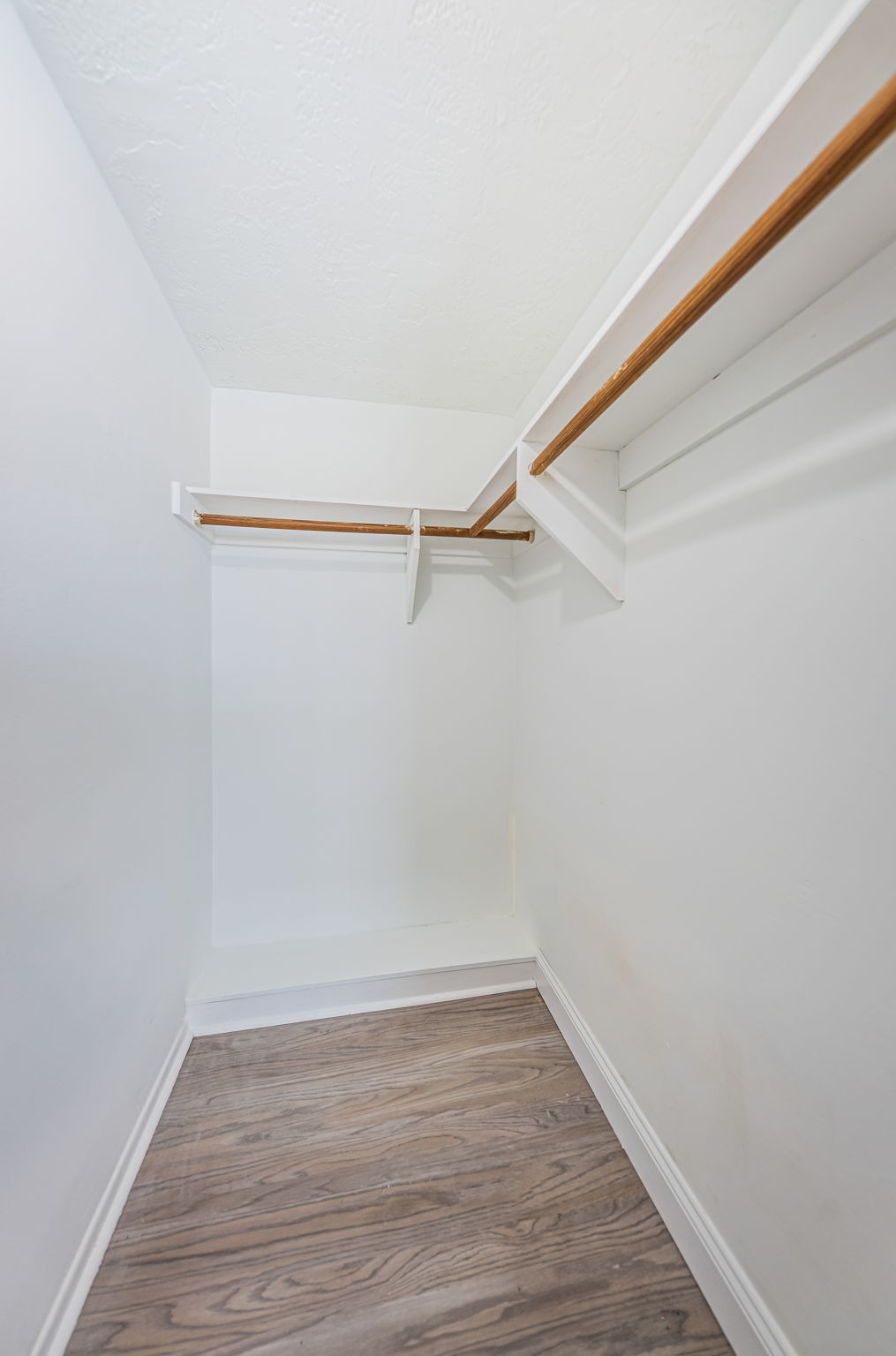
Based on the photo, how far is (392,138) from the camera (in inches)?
36.2

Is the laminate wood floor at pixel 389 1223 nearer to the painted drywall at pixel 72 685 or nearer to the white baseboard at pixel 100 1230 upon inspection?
the white baseboard at pixel 100 1230

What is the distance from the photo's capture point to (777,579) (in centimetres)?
78

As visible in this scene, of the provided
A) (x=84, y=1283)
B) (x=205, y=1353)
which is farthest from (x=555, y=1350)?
(x=84, y=1283)

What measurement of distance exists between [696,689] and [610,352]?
69cm

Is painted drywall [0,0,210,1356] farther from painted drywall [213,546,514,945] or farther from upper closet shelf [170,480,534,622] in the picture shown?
painted drywall [213,546,514,945]

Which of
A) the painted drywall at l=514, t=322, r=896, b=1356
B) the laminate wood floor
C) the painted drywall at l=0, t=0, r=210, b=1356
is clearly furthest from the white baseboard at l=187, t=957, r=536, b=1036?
the painted drywall at l=514, t=322, r=896, b=1356

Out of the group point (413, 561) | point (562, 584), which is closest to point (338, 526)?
point (413, 561)

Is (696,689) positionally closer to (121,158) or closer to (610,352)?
(610,352)

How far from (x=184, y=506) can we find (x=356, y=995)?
1764 mm

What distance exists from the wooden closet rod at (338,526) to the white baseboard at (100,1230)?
165 centimetres

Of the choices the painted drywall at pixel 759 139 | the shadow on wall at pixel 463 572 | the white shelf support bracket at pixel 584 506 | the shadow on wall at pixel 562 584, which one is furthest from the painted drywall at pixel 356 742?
the painted drywall at pixel 759 139

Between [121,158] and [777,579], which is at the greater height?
[121,158]

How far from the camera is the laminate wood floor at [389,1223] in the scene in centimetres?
87

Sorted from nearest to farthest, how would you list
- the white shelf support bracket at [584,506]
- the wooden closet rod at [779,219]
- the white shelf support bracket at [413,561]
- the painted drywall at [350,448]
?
the wooden closet rod at [779,219]
the white shelf support bracket at [584,506]
the white shelf support bracket at [413,561]
the painted drywall at [350,448]
